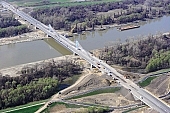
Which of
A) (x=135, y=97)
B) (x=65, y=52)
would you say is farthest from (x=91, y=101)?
(x=65, y=52)

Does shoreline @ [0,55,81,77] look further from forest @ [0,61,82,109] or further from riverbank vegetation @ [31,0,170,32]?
riverbank vegetation @ [31,0,170,32]

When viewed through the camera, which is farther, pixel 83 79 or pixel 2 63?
pixel 2 63

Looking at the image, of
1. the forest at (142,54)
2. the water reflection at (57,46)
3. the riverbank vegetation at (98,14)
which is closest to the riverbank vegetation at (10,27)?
the riverbank vegetation at (98,14)

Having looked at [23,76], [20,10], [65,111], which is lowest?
[65,111]

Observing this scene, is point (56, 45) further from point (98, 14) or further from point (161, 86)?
point (161, 86)

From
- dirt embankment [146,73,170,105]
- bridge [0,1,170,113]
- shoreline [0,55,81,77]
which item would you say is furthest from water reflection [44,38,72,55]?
dirt embankment [146,73,170,105]

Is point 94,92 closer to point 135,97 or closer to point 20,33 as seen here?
point 135,97

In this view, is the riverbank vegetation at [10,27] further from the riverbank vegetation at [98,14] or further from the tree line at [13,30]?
the riverbank vegetation at [98,14]
